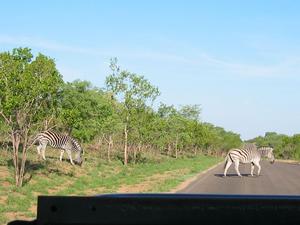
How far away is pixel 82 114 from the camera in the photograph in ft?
114

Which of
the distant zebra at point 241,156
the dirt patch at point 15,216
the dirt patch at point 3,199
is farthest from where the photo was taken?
the distant zebra at point 241,156

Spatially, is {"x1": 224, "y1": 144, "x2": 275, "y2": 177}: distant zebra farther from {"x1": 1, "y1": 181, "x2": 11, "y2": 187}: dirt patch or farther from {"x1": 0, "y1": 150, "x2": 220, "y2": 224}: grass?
{"x1": 1, "y1": 181, "x2": 11, "y2": 187}: dirt patch

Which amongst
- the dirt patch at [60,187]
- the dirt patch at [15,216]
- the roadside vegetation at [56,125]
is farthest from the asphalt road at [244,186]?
the dirt patch at [15,216]

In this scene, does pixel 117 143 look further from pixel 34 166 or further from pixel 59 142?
pixel 34 166

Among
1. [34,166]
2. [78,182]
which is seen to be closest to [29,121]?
[78,182]

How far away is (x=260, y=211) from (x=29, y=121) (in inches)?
619

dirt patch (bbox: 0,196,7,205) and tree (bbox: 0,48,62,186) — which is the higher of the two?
tree (bbox: 0,48,62,186)

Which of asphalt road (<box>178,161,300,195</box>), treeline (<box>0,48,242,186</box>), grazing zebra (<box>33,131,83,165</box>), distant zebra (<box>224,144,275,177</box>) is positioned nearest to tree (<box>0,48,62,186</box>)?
treeline (<box>0,48,242,186</box>)

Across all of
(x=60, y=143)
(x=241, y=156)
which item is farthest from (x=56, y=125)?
(x=241, y=156)

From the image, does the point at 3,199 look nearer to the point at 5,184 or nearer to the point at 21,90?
the point at 5,184

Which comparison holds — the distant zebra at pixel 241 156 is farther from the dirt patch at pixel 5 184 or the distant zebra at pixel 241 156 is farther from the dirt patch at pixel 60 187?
the dirt patch at pixel 5 184

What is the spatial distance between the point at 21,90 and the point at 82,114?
57.8ft

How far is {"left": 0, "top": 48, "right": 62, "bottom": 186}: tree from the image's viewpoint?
16.9 metres

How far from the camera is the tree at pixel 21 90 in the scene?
16891 millimetres
